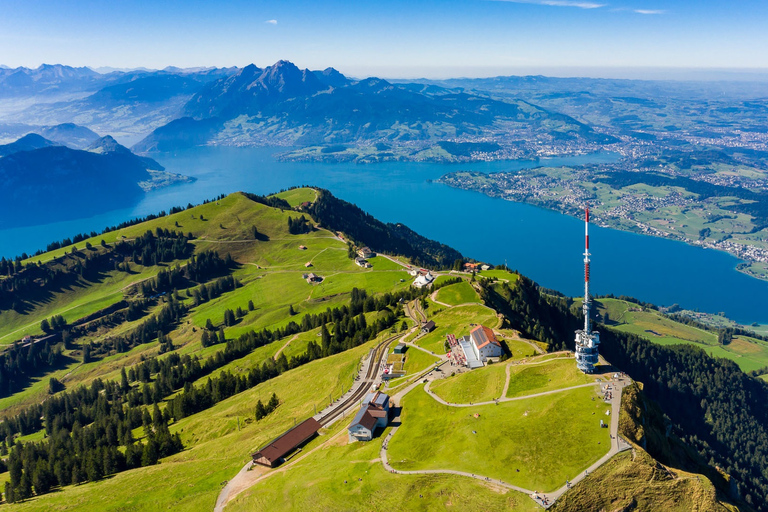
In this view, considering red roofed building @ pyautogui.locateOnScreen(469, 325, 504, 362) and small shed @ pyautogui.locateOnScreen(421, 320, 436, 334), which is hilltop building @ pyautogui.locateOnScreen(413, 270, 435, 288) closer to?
small shed @ pyautogui.locateOnScreen(421, 320, 436, 334)

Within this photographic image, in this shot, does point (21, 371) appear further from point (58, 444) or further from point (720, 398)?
point (720, 398)

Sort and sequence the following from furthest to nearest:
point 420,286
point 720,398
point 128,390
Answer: point 720,398
point 420,286
point 128,390

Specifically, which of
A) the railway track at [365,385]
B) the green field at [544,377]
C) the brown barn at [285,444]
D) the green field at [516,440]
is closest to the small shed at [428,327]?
the railway track at [365,385]

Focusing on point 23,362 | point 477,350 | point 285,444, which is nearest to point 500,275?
point 477,350

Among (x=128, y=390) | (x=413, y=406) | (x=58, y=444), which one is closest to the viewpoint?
(x=413, y=406)

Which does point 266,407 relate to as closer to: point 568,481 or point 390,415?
point 390,415

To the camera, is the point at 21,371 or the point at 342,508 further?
the point at 21,371

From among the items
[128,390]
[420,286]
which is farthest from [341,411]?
[128,390]

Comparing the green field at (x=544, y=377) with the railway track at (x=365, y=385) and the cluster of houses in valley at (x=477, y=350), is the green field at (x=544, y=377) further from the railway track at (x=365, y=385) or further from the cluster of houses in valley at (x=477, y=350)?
the railway track at (x=365, y=385)
